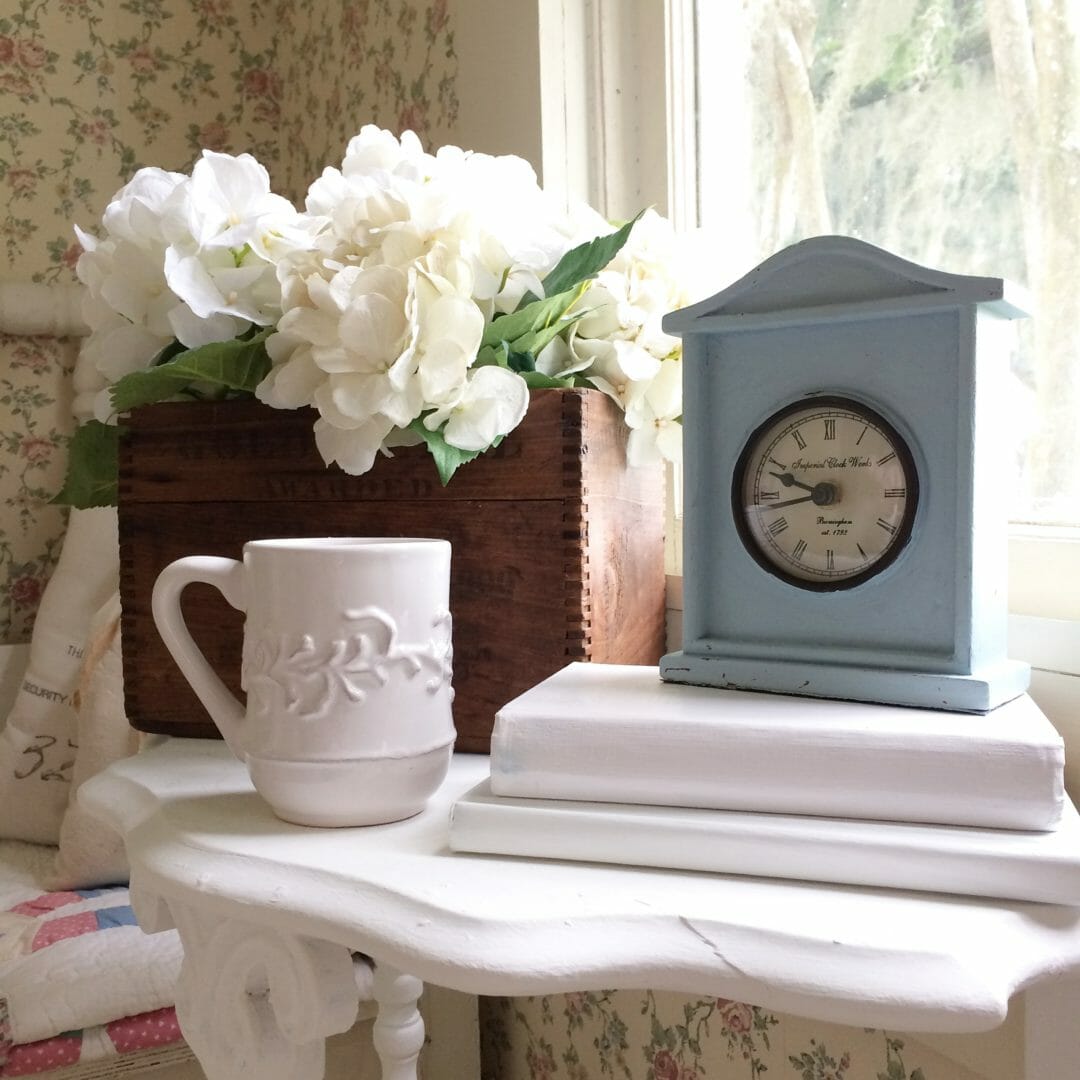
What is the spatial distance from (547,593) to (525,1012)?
808 mm

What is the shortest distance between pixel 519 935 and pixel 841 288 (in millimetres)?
370

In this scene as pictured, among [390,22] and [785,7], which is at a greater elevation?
[390,22]

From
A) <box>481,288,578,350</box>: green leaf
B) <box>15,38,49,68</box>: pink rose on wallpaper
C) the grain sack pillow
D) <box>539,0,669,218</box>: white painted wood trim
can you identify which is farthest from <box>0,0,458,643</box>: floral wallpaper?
<box>481,288,578,350</box>: green leaf

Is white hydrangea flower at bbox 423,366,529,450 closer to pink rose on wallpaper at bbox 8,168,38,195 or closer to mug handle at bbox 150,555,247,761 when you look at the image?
mug handle at bbox 150,555,247,761

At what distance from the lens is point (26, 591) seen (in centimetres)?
198

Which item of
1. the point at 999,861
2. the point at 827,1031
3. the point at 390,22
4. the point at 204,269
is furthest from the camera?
the point at 390,22

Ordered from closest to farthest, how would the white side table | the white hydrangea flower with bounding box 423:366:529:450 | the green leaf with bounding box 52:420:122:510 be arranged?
1. the white side table
2. the white hydrangea flower with bounding box 423:366:529:450
3. the green leaf with bounding box 52:420:122:510

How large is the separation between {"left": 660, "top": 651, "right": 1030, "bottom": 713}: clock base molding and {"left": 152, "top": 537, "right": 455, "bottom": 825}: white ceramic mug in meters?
0.15

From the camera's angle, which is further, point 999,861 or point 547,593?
point 547,593

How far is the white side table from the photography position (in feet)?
1.40

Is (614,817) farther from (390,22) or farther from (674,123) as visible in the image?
(390,22)

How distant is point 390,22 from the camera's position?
4.85 ft

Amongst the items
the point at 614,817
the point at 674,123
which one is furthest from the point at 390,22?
the point at 614,817

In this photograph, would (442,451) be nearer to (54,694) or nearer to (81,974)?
(81,974)
